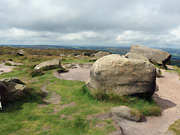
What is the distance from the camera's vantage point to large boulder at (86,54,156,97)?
1154 centimetres

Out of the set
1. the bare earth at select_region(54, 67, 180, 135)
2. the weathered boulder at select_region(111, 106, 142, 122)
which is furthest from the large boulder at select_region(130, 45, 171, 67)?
the weathered boulder at select_region(111, 106, 142, 122)

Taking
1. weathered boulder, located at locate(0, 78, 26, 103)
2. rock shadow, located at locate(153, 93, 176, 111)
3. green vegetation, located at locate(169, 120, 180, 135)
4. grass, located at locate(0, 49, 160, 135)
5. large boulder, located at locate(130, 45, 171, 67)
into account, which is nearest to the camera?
grass, located at locate(0, 49, 160, 135)

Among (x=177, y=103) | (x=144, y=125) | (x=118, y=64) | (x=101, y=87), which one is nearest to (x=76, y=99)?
(x=101, y=87)

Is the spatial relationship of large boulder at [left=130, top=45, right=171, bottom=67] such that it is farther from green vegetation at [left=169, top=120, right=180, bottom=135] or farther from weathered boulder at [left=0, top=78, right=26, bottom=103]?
weathered boulder at [left=0, top=78, right=26, bottom=103]

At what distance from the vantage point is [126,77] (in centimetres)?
1165

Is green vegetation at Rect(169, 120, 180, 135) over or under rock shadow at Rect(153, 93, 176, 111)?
over

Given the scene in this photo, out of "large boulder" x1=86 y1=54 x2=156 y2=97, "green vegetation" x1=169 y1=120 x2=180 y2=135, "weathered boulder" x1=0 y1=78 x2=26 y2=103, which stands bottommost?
"green vegetation" x1=169 y1=120 x2=180 y2=135

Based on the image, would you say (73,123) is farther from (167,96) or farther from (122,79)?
(167,96)

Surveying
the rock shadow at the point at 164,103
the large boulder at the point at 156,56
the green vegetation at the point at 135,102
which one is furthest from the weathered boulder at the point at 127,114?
the large boulder at the point at 156,56

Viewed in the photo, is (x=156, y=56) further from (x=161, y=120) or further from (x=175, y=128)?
(x=175, y=128)

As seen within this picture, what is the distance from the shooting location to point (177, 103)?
13633 mm

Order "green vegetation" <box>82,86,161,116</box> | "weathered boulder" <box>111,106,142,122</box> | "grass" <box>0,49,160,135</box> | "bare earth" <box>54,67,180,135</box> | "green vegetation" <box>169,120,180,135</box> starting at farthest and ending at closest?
1. "green vegetation" <box>82,86,161,116</box>
2. "weathered boulder" <box>111,106,142,122</box>
3. "bare earth" <box>54,67,180,135</box>
4. "green vegetation" <box>169,120,180,135</box>
5. "grass" <box>0,49,160,135</box>

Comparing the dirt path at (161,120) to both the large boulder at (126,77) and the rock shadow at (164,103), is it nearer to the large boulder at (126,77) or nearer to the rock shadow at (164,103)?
the rock shadow at (164,103)

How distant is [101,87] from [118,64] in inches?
102
